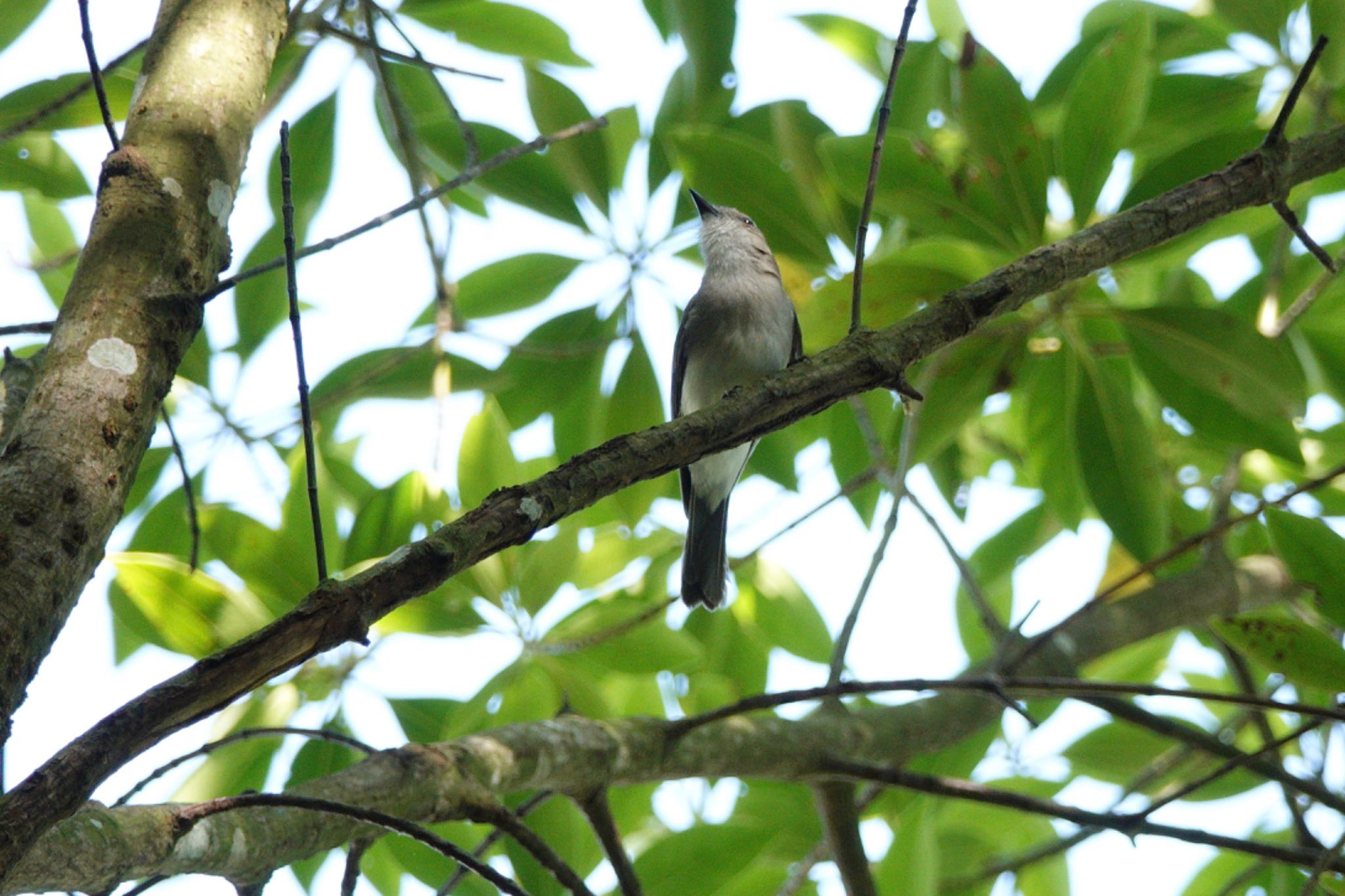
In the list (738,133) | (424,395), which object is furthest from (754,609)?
(738,133)

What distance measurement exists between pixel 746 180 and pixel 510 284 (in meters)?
1.04

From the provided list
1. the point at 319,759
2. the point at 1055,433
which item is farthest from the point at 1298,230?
the point at 319,759

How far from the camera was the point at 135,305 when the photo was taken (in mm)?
1722

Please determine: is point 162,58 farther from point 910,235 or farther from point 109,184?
point 910,235

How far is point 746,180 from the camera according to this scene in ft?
10.8

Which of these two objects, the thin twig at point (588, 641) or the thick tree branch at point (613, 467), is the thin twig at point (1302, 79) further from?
the thin twig at point (588, 641)

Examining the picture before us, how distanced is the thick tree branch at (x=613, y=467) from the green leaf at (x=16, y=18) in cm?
223

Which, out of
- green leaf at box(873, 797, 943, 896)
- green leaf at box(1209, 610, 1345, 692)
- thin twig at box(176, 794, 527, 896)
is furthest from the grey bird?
thin twig at box(176, 794, 527, 896)

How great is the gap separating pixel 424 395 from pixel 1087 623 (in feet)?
7.77

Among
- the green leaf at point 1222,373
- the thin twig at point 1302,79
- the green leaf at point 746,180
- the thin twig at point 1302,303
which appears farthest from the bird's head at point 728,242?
the thin twig at point 1302,79

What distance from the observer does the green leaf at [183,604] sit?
2656mm

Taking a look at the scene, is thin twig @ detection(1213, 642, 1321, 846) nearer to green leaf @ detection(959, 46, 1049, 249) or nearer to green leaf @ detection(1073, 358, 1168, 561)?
green leaf @ detection(1073, 358, 1168, 561)

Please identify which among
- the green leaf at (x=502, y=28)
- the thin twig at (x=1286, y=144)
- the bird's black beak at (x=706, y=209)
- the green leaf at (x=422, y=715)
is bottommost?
the green leaf at (x=422, y=715)

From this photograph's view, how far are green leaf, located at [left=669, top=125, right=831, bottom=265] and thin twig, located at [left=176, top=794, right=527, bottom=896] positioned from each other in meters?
2.21
